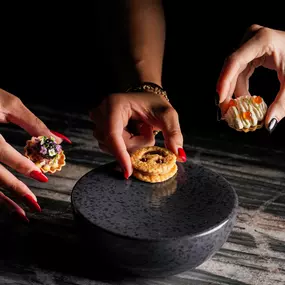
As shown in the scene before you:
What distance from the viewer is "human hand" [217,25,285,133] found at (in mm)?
1375

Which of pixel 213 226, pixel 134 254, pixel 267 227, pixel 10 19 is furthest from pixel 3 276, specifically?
pixel 10 19

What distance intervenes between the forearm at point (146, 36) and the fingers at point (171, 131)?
26cm

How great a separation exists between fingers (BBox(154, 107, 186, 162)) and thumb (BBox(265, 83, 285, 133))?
0.20 metres

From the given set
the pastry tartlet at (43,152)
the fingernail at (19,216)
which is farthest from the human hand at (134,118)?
the fingernail at (19,216)

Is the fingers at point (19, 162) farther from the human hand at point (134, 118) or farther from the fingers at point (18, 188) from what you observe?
the human hand at point (134, 118)

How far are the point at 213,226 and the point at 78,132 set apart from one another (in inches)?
30.5

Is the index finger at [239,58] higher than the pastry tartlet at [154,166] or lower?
higher

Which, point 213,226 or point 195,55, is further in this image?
point 195,55

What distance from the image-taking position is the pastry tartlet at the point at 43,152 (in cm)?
139

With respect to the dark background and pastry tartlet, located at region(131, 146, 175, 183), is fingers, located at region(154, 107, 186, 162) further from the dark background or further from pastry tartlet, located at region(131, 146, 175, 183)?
the dark background

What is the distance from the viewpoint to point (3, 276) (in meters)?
1.19

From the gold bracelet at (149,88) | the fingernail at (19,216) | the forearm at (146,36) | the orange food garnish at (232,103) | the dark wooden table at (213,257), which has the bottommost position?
the dark wooden table at (213,257)

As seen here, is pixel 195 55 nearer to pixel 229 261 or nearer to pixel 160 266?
pixel 229 261

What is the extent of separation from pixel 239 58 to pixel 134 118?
295mm
